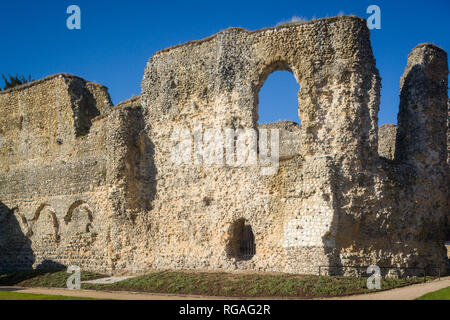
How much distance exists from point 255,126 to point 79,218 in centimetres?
913

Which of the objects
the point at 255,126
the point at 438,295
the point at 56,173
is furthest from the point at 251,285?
the point at 56,173

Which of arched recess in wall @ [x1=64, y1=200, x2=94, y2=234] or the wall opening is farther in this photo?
arched recess in wall @ [x1=64, y1=200, x2=94, y2=234]

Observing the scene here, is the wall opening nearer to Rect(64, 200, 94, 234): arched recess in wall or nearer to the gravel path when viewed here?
the gravel path

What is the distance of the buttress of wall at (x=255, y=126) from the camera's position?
1758 cm

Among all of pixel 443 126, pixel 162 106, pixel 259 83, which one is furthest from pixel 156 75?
pixel 443 126

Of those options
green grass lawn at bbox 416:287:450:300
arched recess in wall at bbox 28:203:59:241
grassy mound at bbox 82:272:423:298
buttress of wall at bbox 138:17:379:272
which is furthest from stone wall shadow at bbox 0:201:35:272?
green grass lawn at bbox 416:287:450:300

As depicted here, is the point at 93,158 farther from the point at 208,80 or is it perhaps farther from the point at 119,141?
the point at 208,80

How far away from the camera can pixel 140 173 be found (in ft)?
71.9

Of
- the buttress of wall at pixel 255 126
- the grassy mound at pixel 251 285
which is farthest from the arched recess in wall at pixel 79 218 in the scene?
the grassy mound at pixel 251 285

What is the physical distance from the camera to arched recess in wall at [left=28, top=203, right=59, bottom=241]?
25.1 m

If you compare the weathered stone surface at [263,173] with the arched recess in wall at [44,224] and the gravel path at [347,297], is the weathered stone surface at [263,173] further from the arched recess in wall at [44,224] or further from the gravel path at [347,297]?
the gravel path at [347,297]

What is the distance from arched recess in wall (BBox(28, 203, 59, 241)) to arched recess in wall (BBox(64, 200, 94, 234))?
0.75 metres

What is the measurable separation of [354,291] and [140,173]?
32.3ft

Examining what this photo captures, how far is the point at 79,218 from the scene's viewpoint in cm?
2420
